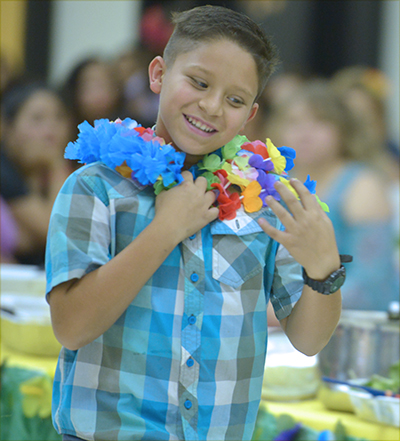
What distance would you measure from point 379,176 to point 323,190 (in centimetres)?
28

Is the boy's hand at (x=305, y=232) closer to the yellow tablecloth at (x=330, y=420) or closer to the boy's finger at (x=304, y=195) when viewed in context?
the boy's finger at (x=304, y=195)

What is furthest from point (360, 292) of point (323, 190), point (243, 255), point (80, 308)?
point (80, 308)

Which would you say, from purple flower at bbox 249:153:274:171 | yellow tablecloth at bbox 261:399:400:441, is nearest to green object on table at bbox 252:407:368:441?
yellow tablecloth at bbox 261:399:400:441

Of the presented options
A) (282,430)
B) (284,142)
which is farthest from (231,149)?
(284,142)

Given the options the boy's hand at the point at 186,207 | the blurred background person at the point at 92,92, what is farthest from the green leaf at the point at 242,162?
the blurred background person at the point at 92,92

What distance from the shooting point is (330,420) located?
158 centimetres

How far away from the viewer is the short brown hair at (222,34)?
112 cm

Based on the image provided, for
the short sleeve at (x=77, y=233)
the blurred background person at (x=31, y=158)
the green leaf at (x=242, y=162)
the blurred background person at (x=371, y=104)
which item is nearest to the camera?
the short sleeve at (x=77, y=233)

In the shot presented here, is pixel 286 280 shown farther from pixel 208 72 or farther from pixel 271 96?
pixel 271 96

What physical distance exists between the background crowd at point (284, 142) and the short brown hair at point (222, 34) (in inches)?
69.0

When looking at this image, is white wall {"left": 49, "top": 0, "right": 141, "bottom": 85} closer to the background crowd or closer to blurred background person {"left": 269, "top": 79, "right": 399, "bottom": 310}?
the background crowd

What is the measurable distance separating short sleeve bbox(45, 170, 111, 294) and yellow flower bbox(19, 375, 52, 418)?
89cm

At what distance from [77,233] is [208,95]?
0.33 metres

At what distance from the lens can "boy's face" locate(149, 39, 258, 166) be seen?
1097mm
